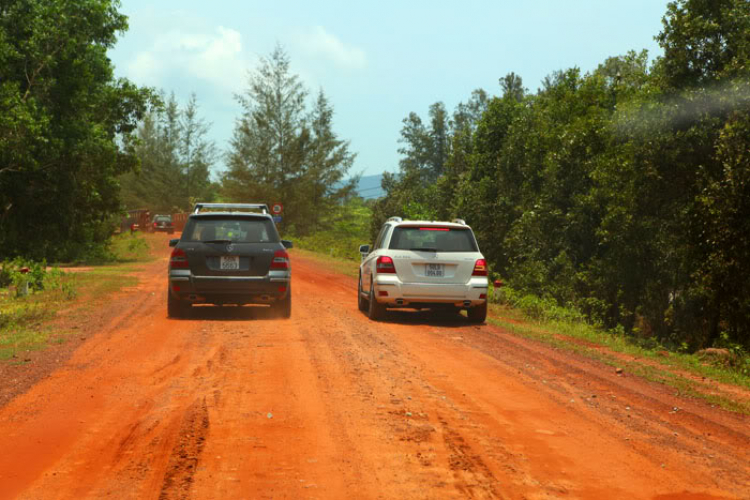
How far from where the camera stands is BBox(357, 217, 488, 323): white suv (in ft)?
45.8

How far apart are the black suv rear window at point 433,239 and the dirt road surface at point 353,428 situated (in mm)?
3450

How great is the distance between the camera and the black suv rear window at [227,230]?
13867mm

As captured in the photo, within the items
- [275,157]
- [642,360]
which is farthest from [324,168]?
[642,360]

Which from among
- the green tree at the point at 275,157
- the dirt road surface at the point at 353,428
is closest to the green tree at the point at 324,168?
the green tree at the point at 275,157

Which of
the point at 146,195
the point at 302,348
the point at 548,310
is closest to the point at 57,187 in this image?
the point at 548,310

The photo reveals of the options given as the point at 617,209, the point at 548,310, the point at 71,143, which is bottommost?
the point at 548,310

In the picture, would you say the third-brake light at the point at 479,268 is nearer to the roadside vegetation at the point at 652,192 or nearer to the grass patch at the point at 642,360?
the grass patch at the point at 642,360

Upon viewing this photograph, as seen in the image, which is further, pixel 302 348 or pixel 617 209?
pixel 617 209

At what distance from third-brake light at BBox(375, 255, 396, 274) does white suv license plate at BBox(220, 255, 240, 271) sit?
2.44 meters

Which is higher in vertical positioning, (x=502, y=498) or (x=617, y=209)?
(x=617, y=209)

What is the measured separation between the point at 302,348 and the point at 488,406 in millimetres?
3832

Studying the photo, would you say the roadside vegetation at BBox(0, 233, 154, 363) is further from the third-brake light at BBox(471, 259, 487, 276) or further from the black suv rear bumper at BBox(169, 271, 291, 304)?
the third-brake light at BBox(471, 259, 487, 276)

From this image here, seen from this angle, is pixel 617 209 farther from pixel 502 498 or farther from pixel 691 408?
pixel 502 498

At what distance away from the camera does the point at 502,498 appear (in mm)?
4777
